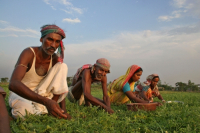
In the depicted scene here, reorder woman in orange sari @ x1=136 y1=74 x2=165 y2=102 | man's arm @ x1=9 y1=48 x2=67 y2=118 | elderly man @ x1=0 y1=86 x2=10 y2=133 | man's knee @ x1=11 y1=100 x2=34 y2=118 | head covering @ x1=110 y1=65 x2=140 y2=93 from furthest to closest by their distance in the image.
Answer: woman in orange sari @ x1=136 y1=74 x2=165 y2=102 < head covering @ x1=110 y1=65 x2=140 y2=93 < man's knee @ x1=11 y1=100 x2=34 y2=118 < man's arm @ x1=9 y1=48 x2=67 y2=118 < elderly man @ x1=0 y1=86 x2=10 y2=133

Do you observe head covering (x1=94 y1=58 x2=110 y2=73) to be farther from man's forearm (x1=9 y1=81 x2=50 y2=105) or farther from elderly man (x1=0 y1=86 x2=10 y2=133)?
elderly man (x1=0 y1=86 x2=10 y2=133)

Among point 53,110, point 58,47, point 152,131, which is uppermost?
point 58,47

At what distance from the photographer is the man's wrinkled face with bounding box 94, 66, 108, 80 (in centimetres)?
490

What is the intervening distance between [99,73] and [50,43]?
5.84 ft

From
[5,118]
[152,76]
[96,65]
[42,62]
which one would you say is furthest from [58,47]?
[152,76]

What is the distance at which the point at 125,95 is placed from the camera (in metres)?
5.89

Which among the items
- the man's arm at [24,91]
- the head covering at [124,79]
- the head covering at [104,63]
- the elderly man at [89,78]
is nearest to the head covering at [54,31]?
the man's arm at [24,91]

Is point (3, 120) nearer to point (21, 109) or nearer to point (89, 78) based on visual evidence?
point (21, 109)

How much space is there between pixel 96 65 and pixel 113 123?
7.65ft

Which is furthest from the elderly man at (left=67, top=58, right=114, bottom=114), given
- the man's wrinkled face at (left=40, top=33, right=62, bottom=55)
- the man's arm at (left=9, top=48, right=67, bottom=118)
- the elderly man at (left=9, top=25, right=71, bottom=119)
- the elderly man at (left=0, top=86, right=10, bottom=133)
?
the elderly man at (left=0, top=86, right=10, bottom=133)

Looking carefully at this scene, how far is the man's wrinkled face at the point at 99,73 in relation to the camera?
16.1ft

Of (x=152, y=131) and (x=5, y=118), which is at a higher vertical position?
(x=5, y=118)

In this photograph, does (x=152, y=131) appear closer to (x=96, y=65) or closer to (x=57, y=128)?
(x=57, y=128)

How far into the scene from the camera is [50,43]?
11.4 ft
